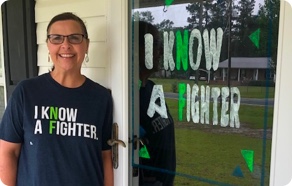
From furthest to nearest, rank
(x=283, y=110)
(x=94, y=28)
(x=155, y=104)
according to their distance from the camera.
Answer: (x=94, y=28)
(x=155, y=104)
(x=283, y=110)

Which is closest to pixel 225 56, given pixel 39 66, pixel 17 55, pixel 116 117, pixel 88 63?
pixel 116 117

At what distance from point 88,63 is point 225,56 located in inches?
31.6

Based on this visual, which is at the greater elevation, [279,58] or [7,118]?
[279,58]

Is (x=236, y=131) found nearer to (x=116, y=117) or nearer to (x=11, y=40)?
(x=116, y=117)

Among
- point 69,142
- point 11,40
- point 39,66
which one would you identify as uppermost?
point 11,40

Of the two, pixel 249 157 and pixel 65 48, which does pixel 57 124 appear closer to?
pixel 65 48

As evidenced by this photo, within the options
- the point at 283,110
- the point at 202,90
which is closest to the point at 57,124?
the point at 202,90

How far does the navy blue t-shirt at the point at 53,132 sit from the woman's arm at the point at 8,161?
0.02 metres

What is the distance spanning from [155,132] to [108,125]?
0.25 meters

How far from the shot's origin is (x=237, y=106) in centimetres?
119

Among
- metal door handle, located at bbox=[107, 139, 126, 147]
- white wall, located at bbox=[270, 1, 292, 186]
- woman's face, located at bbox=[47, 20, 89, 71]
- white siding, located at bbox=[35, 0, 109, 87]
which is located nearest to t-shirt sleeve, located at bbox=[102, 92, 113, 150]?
metal door handle, located at bbox=[107, 139, 126, 147]

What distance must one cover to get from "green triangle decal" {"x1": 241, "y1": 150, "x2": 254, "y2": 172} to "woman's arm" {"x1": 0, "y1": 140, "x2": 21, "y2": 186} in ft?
3.41

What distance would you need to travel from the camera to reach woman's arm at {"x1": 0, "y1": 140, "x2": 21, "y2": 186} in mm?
1354

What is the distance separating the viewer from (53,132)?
1.34 meters
